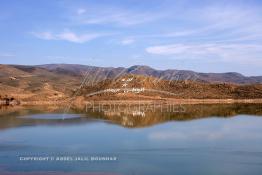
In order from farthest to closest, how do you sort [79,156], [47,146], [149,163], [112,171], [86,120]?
[86,120], [47,146], [79,156], [149,163], [112,171]

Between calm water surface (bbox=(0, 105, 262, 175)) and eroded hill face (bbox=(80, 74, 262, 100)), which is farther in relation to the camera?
eroded hill face (bbox=(80, 74, 262, 100))

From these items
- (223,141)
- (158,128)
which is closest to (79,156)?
(223,141)

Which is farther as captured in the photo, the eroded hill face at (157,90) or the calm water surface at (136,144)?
the eroded hill face at (157,90)

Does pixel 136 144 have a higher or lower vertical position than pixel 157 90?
lower

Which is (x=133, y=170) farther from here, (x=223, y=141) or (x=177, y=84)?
(x=177, y=84)

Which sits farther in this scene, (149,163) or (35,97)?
(35,97)

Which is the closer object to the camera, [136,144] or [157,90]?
[136,144]

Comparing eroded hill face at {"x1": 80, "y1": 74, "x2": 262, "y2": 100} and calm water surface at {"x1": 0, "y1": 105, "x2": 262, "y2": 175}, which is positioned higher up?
eroded hill face at {"x1": 80, "y1": 74, "x2": 262, "y2": 100}

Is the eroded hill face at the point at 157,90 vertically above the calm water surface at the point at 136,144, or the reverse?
the eroded hill face at the point at 157,90
